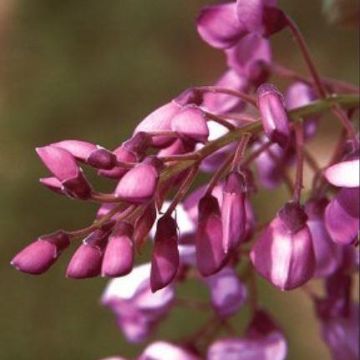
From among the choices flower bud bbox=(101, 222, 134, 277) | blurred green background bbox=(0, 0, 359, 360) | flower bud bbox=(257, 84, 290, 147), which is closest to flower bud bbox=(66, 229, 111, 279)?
flower bud bbox=(101, 222, 134, 277)

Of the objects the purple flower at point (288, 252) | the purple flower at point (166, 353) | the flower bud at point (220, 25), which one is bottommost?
the purple flower at point (166, 353)

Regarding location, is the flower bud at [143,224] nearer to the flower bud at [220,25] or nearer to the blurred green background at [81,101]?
the flower bud at [220,25]

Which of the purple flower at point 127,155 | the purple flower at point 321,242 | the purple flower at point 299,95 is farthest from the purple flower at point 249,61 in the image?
the purple flower at point 127,155

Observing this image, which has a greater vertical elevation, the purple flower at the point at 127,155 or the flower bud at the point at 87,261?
the purple flower at the point at 127,155

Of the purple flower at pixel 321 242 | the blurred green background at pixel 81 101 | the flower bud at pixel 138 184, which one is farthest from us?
the blurred green background at pixel 81 101

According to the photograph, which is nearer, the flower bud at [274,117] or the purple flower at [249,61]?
the flower bud at [274,117]

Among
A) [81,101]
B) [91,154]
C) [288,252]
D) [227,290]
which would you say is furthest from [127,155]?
[81,101]

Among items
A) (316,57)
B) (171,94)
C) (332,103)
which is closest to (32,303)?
(171,94)

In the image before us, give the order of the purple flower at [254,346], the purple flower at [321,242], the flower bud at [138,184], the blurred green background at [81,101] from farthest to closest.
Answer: the blurred green background at [81,101]
the purple flower at [254,346]
the purple flower at [321,242]
the flower bud at [138,184]
